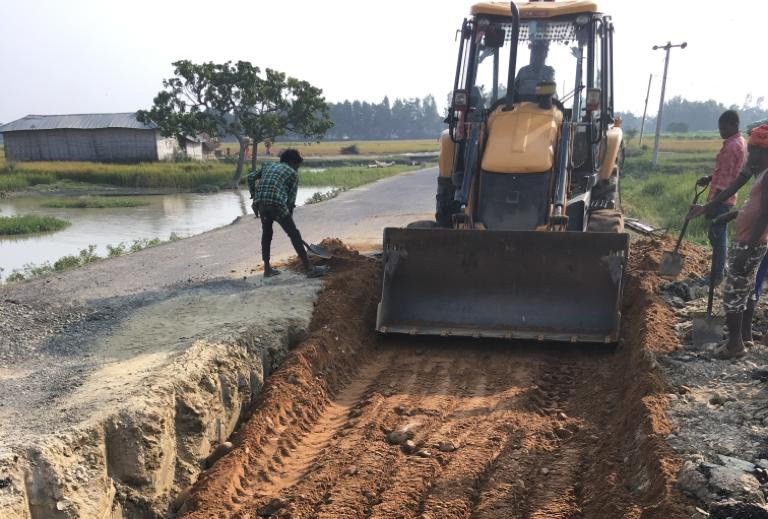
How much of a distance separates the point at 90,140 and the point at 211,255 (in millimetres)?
36334

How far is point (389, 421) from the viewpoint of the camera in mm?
4980

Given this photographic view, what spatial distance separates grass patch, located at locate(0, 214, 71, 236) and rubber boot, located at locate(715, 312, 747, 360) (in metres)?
18.7

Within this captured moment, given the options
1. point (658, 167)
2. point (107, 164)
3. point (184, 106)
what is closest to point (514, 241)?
point (184, 106)

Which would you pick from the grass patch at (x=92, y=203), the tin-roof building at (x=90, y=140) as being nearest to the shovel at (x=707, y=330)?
the grass patch at (x=92, y=203)

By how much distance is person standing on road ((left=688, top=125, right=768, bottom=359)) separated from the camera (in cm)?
502

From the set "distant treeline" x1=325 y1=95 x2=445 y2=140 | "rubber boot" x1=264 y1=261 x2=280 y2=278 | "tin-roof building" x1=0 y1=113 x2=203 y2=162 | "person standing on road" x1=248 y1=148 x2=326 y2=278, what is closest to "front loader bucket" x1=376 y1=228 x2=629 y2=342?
"person standing on road" x1=248 y1=148 x2=326 y2=278

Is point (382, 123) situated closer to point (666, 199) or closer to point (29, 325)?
Answer: point (666, 199)

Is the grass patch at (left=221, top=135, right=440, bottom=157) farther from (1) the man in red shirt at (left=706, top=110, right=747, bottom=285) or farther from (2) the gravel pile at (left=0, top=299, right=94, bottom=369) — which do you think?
(1) the man in red shirt at (left=706, top=110, right=747, bottom=285)

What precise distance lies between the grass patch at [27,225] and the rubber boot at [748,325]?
1874cm

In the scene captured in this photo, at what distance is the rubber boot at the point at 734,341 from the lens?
5.16m

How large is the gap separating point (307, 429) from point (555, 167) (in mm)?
3844

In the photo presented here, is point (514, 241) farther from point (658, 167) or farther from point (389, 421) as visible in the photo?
point (658, 167)

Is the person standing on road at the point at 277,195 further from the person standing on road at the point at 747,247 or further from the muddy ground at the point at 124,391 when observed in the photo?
the person standing on road at the point at 747,247

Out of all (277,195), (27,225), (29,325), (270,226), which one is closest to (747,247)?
(277,195)
